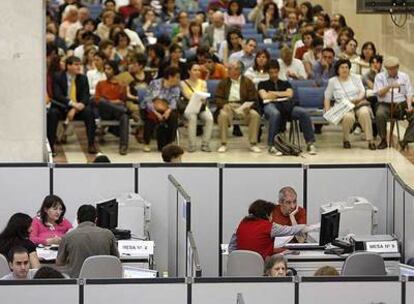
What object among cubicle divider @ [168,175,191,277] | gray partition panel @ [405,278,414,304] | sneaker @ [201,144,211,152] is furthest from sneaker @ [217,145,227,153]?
gray partition panel @ [405,278,414,304]

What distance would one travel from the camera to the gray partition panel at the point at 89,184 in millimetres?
19578

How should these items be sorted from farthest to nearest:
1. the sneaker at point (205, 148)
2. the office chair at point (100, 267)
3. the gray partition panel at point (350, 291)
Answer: the sneaker at point (205, 148)
the office chair at point (100, 267)
the gray partition panel at point (350, 291)

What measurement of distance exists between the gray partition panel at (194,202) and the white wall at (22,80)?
6.35 ft

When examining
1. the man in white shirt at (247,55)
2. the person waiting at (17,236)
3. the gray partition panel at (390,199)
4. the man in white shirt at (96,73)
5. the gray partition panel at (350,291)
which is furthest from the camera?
the man in white shirt at (247,55)

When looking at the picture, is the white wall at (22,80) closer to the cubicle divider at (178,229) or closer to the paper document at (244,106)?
the cubicle divider at (178,229)

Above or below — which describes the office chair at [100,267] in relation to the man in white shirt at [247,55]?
below

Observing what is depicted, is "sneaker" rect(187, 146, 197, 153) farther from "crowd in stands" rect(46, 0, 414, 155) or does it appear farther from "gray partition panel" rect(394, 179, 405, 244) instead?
"gray partition panel" rect(394, 179, 405, 244)

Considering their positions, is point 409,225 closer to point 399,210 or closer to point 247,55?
point 399,210

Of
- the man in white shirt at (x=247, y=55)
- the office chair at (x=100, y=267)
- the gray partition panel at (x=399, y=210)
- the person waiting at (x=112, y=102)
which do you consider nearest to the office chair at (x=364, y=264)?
the office chair at (x=100, y=267)

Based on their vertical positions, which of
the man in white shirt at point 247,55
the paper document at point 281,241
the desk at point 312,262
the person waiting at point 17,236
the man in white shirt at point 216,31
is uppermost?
the man in white shirt at point 216,31

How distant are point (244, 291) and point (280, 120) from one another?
37.4 feet

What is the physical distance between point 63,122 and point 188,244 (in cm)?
936

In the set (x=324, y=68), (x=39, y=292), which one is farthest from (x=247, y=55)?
(x=39, y=292)

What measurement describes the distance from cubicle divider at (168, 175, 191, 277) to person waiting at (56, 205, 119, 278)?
2.71 feet
